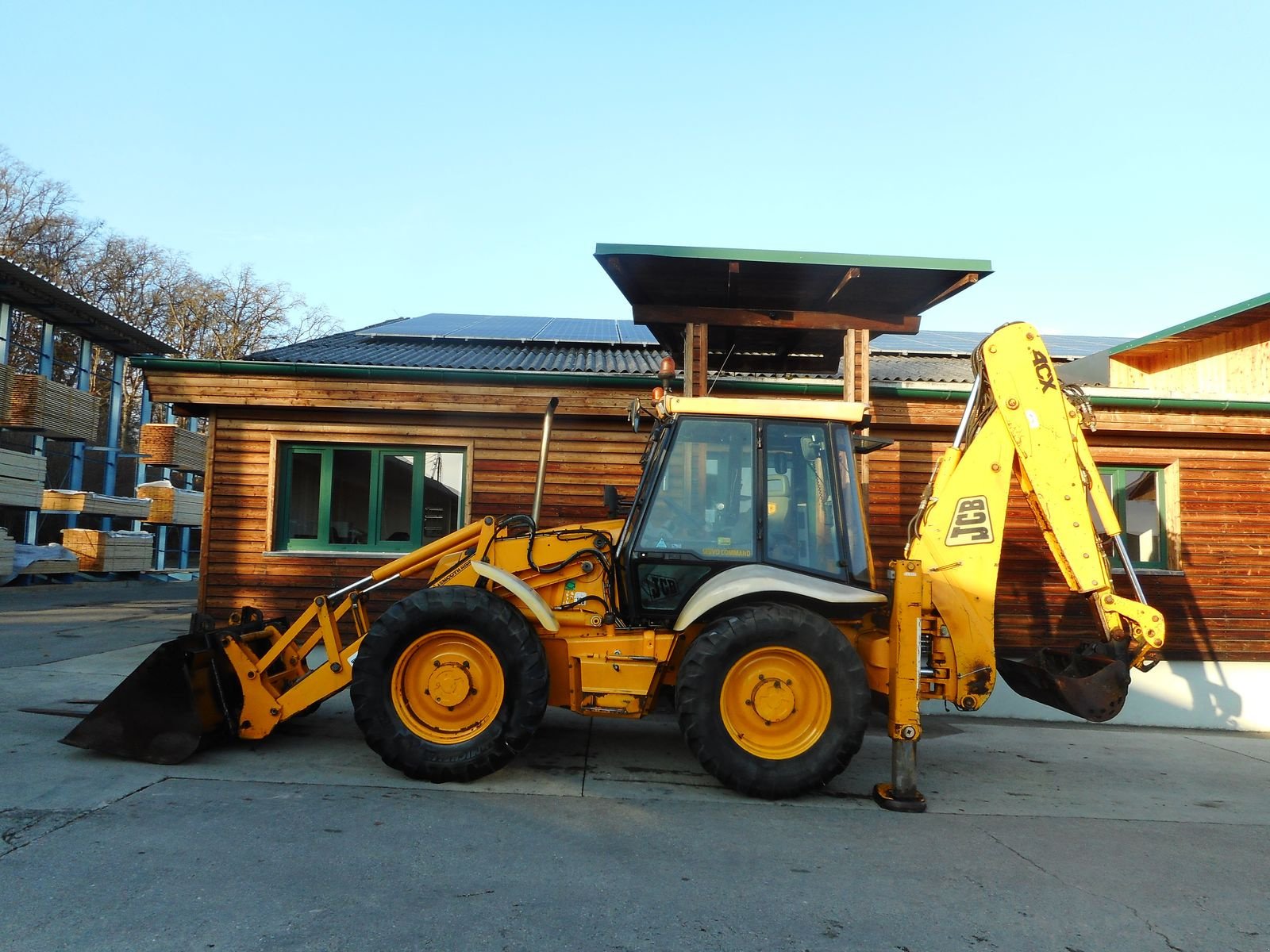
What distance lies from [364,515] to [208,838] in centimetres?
549

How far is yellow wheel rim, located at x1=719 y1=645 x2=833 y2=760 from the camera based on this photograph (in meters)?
5.14

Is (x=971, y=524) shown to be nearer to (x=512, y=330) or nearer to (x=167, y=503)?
(x=512, y=330)

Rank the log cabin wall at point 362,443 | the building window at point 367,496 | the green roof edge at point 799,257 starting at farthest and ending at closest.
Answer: the building window at point 367,496 → the log cabin wall at point 362,443 → the green roof edge at point 799,257

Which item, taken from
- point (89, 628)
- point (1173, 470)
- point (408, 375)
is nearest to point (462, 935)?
point (408, 375)

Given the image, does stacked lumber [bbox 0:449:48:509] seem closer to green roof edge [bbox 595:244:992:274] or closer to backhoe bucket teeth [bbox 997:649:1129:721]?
green roof edge [bbox 595:244:992:274]

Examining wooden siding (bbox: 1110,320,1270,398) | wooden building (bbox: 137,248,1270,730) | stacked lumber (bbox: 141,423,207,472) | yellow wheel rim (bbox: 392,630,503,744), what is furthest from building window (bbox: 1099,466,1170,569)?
stacked lumber (bbox: 141,423,207,472)

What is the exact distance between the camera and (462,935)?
10.6 feet

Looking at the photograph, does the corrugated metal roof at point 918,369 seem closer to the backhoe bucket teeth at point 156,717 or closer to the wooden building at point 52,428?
the backhoe bucket teeth at point 156,717

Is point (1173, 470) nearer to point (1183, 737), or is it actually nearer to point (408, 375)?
point (1183, 737)

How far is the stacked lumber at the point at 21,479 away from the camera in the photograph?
19031 mm

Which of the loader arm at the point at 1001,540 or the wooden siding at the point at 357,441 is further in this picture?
the wooden siding at the point at 357,441

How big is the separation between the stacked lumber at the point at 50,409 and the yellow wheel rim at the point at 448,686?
18.6m

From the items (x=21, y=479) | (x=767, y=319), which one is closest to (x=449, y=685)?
(x=767, y=319)

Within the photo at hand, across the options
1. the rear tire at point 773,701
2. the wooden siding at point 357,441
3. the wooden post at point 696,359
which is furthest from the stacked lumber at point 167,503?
the rear tire at point 773,701
